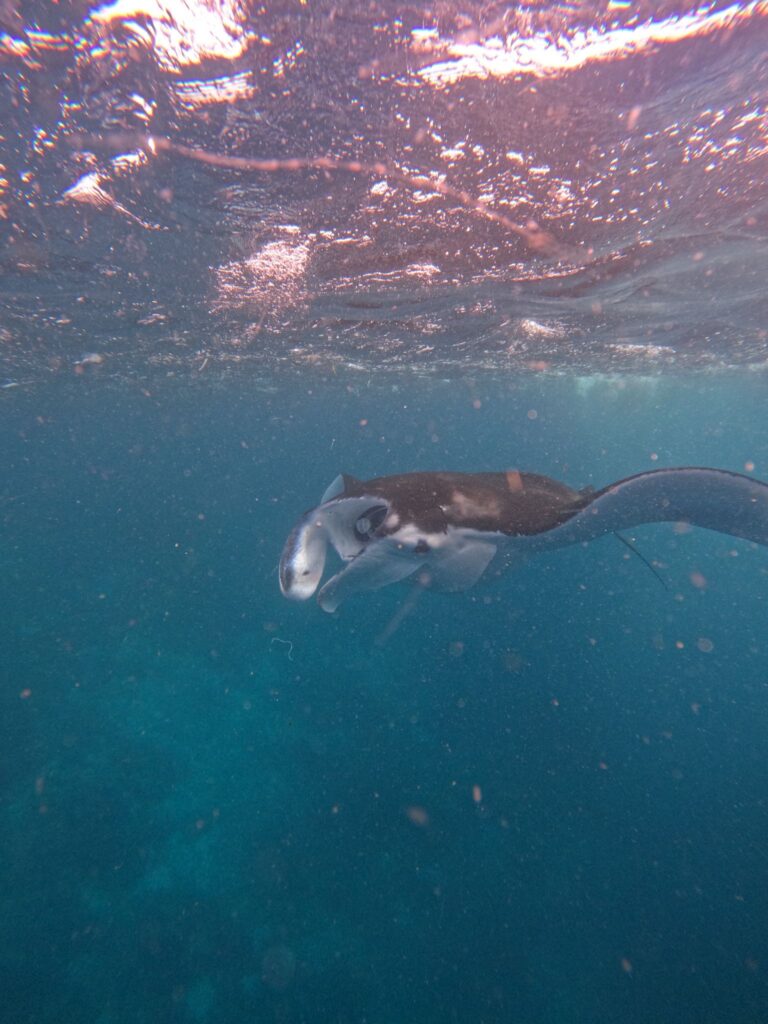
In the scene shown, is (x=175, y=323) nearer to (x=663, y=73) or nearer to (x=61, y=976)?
(x=663, y=73)

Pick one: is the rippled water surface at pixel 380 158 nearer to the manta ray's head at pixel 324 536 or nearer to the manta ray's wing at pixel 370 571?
the manta ray's head at pixel 324 536

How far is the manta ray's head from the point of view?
445 cm

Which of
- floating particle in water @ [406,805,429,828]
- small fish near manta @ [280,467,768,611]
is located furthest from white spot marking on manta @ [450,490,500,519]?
floating particle in water @ [406,805,429,828]

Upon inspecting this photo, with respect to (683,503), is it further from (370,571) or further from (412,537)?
(370,571)

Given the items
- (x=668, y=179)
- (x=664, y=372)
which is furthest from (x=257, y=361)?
(x=664, y=372)

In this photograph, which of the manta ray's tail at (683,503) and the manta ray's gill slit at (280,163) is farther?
the manta ray's gill slit at (280,163)

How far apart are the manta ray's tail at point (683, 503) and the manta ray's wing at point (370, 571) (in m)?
1.44

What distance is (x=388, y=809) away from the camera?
802 cm

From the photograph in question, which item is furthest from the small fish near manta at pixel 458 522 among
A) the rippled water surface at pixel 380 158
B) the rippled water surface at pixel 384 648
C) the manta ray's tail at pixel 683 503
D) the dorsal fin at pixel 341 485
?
the rippled water surface at pixel 380 158

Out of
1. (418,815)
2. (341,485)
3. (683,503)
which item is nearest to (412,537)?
(341,485)

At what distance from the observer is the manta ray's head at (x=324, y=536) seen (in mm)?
4449

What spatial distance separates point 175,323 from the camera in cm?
1316

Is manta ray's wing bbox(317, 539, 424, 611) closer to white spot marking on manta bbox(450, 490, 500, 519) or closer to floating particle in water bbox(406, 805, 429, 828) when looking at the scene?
white spot marking on manta bbox(450, 490, 500, 519)

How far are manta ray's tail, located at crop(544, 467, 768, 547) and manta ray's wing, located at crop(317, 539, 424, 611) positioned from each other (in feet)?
4.72
